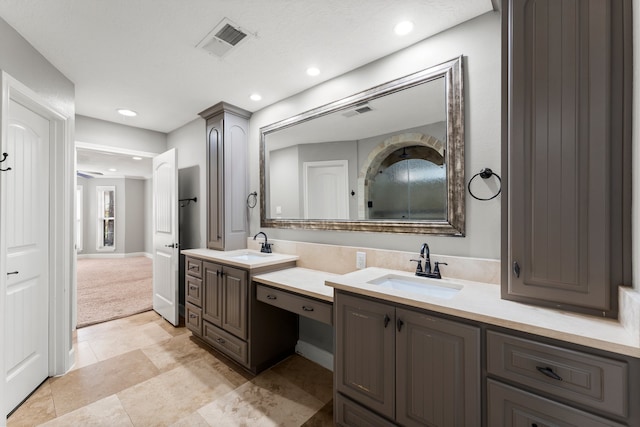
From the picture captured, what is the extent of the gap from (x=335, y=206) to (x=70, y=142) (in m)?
2.35

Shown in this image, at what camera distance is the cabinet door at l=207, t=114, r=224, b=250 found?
304 centimetres

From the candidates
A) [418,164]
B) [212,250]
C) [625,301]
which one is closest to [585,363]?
[625,301]

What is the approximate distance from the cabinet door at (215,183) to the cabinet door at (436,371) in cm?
224

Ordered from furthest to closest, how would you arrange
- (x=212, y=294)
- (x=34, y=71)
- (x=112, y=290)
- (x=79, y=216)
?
1. (x=79, y=216)
2. (x=112, y=290)
3. (x=212, y=294)
4. (x=34, y=71)

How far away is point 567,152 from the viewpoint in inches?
45.9

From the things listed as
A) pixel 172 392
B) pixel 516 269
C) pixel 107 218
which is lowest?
pixel 172 392

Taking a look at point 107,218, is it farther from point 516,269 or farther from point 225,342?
point 516,269

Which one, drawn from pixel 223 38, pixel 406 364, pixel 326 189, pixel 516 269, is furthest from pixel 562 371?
pixel 223 38

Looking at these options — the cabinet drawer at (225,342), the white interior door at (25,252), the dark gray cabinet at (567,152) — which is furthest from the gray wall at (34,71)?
the dark gray cabinet at (567,152)

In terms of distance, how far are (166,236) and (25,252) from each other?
1.45 metres

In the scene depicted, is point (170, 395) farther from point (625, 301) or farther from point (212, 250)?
point (625, 301)

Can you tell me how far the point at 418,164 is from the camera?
1.92 m

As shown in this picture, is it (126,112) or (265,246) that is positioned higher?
(126,112)

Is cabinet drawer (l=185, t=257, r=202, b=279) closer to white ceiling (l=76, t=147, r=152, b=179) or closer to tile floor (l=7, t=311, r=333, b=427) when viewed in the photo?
tile floor (l=7, t=311, r=333, b=427)
